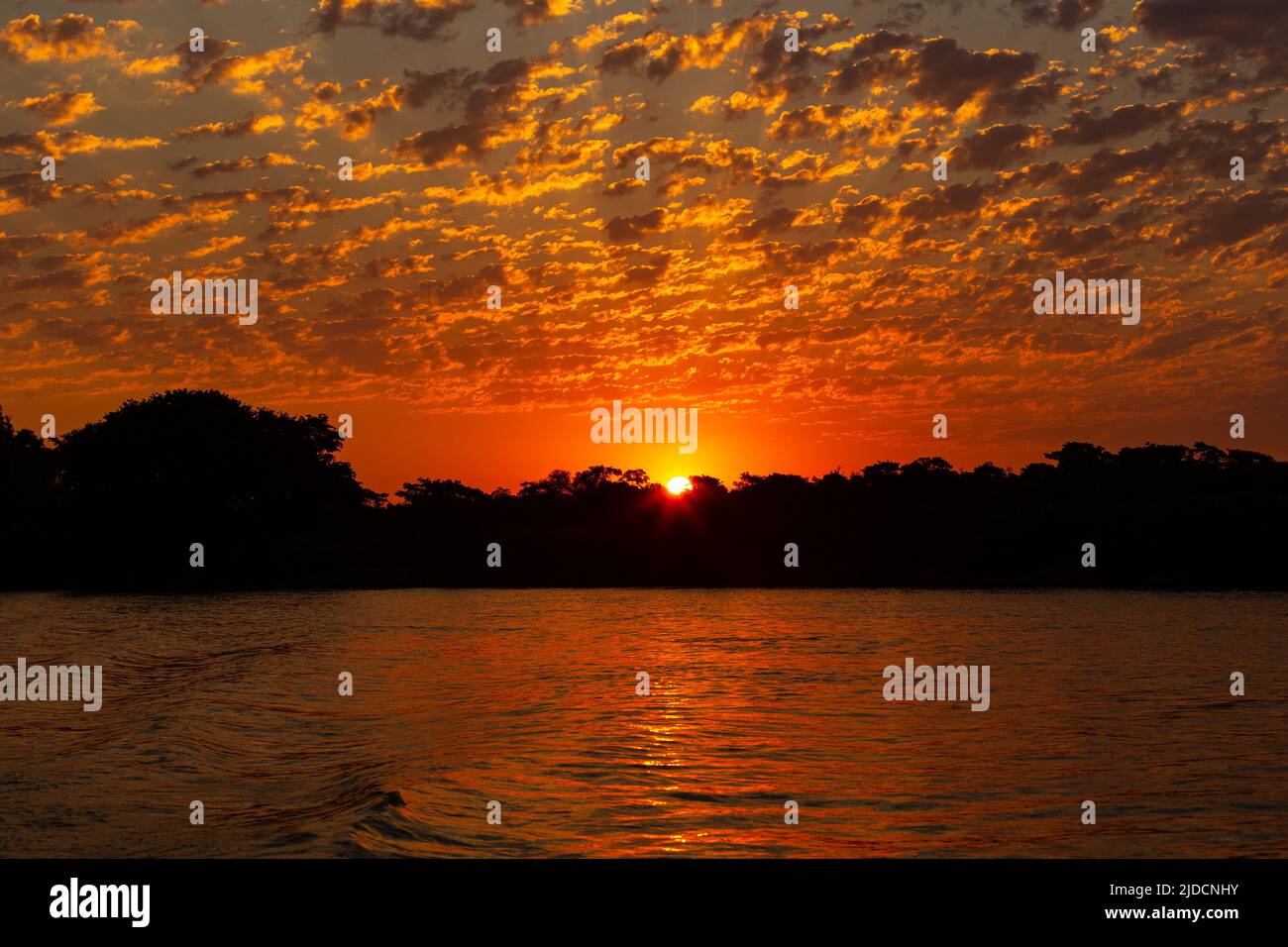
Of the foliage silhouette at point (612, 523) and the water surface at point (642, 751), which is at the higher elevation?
the foliage silhouette at point (612, 523)

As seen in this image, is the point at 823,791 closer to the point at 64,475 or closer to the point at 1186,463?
the point at 64,475

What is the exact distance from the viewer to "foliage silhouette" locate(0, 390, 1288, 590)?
112 meters

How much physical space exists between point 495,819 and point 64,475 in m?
112

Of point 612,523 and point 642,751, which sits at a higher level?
point 612,523

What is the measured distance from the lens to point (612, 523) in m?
137

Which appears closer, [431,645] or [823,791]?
[823,791]

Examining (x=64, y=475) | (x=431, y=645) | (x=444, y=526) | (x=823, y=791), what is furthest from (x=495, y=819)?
(x=444, y=526)

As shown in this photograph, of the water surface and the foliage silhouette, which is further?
the foliage silhouette

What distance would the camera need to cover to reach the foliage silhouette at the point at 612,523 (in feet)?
368

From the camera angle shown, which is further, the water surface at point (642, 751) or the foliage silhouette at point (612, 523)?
the foliage silhouette at point (612, 523)

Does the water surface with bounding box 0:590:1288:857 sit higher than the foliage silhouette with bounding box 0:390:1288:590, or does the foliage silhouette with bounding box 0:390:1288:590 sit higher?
the foliage silhouette with bounding box 0:390:1288:590

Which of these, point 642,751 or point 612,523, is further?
point 612,523
